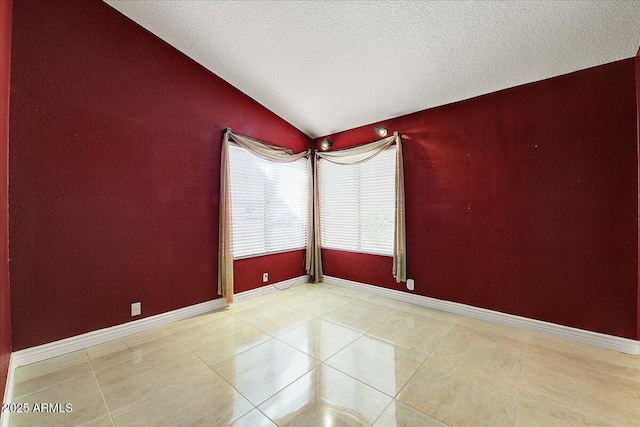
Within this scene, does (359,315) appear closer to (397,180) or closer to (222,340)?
(222,340)

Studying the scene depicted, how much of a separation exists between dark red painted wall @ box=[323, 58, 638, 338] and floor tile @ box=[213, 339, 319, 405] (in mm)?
1972

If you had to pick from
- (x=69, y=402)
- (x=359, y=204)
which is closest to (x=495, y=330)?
(x=359, y=204)

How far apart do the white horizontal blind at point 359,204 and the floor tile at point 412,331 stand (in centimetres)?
98

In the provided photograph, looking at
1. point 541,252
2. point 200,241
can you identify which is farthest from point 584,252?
point 200,241

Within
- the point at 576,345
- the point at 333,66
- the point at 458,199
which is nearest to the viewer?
the point at 576,345

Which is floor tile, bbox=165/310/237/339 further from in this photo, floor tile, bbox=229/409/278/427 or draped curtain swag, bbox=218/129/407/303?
floor tile, bbox=229/409/278/427

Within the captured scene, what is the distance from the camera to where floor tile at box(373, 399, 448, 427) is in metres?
1.49

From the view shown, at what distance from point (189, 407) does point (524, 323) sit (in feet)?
10.2

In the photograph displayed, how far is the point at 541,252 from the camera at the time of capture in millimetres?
2604

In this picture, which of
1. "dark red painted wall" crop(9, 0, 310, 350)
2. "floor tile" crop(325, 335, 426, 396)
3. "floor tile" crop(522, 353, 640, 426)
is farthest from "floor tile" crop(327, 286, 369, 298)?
"floor tile" crop(522, 353, 640, 426)

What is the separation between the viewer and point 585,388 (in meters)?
1.79

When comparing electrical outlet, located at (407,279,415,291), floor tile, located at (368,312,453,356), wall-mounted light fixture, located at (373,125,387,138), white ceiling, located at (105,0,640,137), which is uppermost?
white ceiling, located at (105,0,640,137)

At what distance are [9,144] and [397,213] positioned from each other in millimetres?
3782

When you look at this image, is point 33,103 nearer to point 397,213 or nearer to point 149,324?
point 149,324
